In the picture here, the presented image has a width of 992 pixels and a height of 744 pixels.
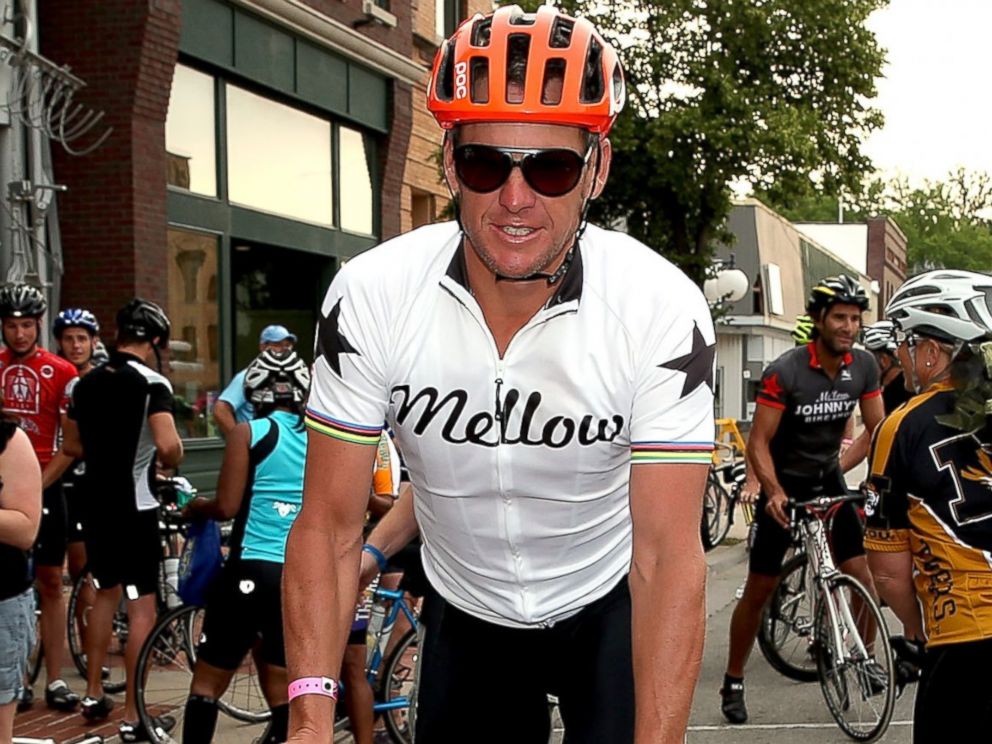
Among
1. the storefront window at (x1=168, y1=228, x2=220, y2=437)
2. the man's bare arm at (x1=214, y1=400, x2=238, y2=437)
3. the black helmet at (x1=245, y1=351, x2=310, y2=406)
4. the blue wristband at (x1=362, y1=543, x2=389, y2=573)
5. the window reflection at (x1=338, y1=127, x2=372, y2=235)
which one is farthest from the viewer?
the window reflection at (x1=338, y1=127, x2=372, y2=235)

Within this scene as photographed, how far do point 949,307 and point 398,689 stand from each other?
3.50 metres

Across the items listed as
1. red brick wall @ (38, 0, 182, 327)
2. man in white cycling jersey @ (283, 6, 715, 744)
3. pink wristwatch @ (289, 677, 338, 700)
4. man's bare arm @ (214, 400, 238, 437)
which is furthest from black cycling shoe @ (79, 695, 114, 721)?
red brick wall @ (38, 0, 182, 327)

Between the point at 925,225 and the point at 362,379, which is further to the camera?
the point at 925,225

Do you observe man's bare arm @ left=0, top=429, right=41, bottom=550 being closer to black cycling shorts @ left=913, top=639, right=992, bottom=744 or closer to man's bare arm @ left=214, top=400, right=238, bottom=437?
black cycling shorts @ left=913, top=639, right=992, bottom=744

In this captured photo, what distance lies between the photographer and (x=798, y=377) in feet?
25.0

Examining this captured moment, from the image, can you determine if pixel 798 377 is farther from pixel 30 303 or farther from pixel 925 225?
pixel 925 225

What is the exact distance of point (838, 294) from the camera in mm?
7496

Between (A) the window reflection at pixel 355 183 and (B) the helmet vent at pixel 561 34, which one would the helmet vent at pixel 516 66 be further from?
(A) the window reflection at pixel 355 183

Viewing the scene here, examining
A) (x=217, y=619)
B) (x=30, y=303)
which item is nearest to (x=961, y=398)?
(x=217, y=619)

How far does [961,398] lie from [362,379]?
200 centimetres

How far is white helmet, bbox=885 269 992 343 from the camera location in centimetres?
417

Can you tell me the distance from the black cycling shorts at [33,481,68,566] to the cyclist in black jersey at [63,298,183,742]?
57 cm

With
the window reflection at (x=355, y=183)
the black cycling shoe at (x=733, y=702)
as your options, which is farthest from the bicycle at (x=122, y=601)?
the window reflection at (x=355, y=183)

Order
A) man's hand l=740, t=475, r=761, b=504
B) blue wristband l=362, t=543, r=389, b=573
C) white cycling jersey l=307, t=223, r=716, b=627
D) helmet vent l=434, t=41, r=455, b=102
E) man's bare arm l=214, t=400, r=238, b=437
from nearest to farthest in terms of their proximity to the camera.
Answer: white cycling jersey l=307, t=223, r=716, b=627, helmet vent l=434, t=41, r=455, b=102, blue wristband l=362, t=543, r=389, b=573, man's hand l=740, t=475, r=761, b=504, man's bare arm l=214, t=400, r=238, b=437
